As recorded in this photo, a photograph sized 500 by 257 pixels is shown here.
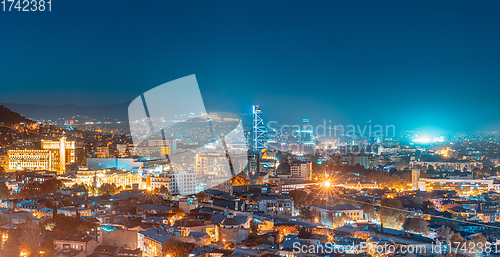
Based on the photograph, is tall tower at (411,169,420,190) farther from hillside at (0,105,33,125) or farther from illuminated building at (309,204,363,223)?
hillside at (0,105,33,125)

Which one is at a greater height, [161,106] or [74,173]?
[161,106]

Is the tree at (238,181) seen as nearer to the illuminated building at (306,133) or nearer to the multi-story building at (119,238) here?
the multi-story building at (119,238)

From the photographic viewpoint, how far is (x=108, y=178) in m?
12.8

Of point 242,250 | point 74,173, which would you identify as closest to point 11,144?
point 74,173

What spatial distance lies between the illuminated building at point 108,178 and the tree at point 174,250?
20.8 ft

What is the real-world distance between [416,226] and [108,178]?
7.18m

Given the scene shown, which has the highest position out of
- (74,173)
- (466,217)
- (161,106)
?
(161,106)

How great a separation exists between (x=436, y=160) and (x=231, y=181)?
17556 millimetres

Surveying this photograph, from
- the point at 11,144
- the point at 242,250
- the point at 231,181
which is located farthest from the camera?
the point at 11,144

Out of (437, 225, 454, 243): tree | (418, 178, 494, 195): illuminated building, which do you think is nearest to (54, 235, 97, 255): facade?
(437, 225, 454, 243): tree

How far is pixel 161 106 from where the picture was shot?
13758 mm

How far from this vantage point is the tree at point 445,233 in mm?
8805

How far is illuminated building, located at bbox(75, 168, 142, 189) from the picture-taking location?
12.6 metres

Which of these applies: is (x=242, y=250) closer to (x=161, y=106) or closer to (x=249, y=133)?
(x=161, y=106)
